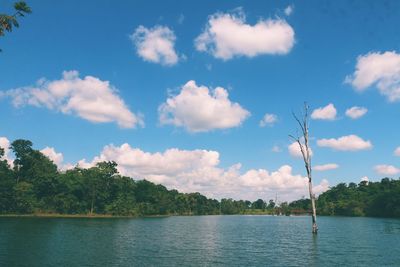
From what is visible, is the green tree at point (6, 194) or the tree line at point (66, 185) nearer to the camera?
the green tree at point (6, 194)

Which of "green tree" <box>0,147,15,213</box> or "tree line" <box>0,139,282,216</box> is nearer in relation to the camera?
"green tree" <box>0,147,15,213</box>

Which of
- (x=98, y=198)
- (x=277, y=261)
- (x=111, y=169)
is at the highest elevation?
(x=111, y=169)

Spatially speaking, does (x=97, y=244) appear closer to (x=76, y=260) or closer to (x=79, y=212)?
(x=76, y=260)

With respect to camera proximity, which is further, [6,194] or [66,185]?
[66,185]

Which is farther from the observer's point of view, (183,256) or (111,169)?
(111,169)

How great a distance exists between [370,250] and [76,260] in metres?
39.8

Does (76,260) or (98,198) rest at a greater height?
(98,198)

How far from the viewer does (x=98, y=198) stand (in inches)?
6914

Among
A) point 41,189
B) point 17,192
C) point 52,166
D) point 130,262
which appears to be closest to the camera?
point 130,262

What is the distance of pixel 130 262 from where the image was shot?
40344mm

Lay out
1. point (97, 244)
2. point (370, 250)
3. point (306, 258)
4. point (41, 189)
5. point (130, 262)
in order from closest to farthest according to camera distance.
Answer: point (130, 262), point (306, 258), point (370, 250), point (97, 244), point (41, 189)

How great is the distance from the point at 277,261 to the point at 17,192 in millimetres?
132997

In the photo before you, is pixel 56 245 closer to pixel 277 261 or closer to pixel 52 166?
pixel 277 261

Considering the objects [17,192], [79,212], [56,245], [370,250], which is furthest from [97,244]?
[79,212]
